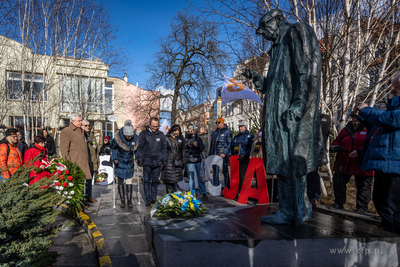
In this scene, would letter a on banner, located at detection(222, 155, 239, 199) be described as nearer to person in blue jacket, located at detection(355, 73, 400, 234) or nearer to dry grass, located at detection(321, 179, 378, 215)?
dry grass, located at detection(321, 179, 378, 215)

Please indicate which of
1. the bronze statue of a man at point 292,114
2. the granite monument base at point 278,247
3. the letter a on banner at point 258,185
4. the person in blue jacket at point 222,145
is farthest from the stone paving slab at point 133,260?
the person in blue jacket at point 222,145

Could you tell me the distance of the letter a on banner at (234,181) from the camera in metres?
7.26

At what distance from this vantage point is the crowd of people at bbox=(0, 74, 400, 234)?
290cm

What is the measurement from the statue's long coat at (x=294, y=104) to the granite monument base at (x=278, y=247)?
2.44ft

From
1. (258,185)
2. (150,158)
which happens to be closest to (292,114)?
(258,185)

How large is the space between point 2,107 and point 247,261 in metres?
15.4

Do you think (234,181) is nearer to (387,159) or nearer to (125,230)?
(125,230)

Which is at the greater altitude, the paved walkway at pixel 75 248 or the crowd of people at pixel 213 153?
the crowd of people at pixel 213 153

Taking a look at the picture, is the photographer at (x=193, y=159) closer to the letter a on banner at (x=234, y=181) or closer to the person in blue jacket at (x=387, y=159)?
the letter a on banner at (x=234, y=181)

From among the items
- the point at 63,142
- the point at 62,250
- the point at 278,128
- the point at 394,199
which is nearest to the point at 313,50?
the point at 278,128

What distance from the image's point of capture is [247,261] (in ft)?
8.72

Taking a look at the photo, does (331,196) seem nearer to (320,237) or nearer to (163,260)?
(320,237)

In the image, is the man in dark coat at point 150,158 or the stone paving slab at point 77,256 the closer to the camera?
the stone paving slab at point 77,256

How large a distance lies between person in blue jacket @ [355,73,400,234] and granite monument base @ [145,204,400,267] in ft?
0.79
